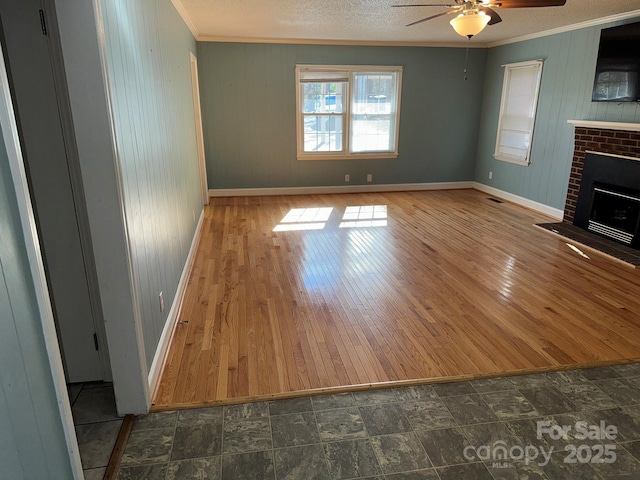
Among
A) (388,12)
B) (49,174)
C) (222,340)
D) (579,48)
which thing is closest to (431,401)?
(222,340)

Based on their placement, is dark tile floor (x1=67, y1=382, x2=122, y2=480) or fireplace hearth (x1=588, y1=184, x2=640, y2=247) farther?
fireplace hearth (x1=588, y1=184, x2=640, y2=247)

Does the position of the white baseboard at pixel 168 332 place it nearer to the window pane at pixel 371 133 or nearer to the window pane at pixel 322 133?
the window pane at pixel 322 133

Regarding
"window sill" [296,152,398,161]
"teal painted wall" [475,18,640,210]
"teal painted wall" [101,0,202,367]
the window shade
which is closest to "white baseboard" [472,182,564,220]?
"teal painted wall" [475,18,640,210]

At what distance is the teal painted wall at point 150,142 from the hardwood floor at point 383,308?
0.39 meters

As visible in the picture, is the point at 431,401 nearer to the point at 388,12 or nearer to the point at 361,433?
the point at 361,433

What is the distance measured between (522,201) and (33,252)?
6752 mm

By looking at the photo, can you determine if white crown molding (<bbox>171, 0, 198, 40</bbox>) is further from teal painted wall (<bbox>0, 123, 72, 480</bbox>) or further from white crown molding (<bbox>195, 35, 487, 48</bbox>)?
teal painted wall (<bbox>0, 123, 72, 480</bbox>)

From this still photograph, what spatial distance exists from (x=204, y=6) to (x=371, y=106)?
3519 millimetres

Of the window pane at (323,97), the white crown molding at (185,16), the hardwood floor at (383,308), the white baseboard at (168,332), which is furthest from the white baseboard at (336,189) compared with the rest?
the white baseboard at (168,332)

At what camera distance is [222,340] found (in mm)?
2826

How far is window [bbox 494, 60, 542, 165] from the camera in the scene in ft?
20.5

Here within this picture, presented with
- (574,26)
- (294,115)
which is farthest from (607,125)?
(294,115)

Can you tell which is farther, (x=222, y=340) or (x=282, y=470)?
(x=222, y=340)

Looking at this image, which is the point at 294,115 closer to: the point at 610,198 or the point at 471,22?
the point at 471,22
